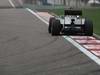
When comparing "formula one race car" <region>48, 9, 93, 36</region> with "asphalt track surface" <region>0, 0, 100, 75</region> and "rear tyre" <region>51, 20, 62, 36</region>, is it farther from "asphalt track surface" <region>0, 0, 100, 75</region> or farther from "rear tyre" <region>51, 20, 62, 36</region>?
"asphalt track surface" <region>0, 0, 100, 75</region>

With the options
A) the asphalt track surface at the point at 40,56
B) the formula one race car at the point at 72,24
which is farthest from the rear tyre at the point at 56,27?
the asphalt track surface at the point at 40,56

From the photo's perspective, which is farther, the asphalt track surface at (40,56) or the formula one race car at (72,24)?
the formula one race car at (72,24)

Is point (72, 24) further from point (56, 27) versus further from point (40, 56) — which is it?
point (40, 56)

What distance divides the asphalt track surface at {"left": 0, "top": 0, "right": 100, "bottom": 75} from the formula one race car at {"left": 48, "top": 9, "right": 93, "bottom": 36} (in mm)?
466

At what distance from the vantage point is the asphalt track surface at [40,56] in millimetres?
12422

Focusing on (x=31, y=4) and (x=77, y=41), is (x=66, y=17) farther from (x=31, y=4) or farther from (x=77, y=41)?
(x=31, y=4)

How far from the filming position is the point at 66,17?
1977cm

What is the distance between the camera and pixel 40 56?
14914mm

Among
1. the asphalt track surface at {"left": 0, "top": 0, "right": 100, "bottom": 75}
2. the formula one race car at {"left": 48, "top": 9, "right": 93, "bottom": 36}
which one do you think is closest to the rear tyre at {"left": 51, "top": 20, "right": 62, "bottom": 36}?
the formula one race car at {"left": 48, "top": 9, "right": 93, "bottom": 36}

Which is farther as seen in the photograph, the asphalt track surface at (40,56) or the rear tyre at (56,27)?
the rear tyre at (56,27)

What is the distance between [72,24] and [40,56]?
5.14 m

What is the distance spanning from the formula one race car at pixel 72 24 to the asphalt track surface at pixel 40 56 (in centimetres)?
47

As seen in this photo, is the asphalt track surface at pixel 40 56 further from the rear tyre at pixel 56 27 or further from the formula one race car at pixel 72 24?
the formula one race car at pixel 72 24

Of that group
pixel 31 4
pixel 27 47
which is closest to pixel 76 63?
pixel 27 47
